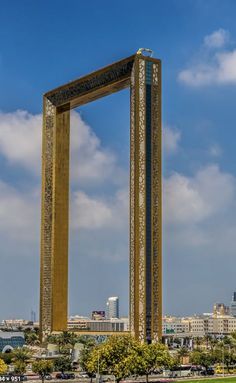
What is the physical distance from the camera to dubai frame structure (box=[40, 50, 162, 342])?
247 feet

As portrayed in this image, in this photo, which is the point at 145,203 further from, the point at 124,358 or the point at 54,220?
the point at 124,358

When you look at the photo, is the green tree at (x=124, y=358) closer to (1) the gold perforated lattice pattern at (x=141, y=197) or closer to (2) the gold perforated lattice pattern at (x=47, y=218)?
(1) the gold perforated lattice pattern at (x=141, y=197)

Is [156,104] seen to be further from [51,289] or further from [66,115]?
[51,289]

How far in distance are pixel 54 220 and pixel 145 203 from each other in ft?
50.2

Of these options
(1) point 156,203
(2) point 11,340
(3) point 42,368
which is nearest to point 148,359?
(3) point 42,368

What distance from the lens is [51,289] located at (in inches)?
3410

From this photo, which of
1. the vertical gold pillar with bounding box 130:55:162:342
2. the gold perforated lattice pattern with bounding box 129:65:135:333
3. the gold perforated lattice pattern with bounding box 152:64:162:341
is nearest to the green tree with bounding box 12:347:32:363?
the gold perforated lattice pattern with bounding box 129:65:135:333

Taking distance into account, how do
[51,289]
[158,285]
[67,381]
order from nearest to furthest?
[67,381], [158,285], [51,289]

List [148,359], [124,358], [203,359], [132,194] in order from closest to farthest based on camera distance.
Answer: [124,358]
[148,359]
[132,194]
[203,359]

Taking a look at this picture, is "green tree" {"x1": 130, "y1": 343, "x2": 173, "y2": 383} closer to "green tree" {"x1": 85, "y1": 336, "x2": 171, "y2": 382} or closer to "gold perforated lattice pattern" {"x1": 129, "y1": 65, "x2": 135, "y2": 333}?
"green tree" {"x1": 85, "y1": 336, "x2": 171, "y2": 382}

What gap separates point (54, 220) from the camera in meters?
87.8

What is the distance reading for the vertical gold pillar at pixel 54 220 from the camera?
87000 millimetres

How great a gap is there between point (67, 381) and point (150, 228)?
17.1 metres

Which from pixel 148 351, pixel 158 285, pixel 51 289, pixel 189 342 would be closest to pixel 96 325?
pixel 189 342
